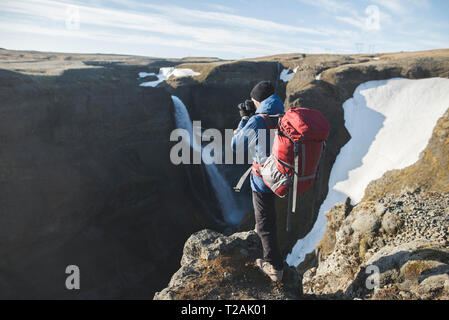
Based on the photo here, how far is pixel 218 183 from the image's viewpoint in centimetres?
3488

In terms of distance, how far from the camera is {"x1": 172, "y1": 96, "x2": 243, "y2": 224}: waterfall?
33594mm

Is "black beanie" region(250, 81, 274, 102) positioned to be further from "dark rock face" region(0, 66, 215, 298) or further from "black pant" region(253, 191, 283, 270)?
"dark rock face" region(0, 66, 215, 298)

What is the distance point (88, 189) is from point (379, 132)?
83.7ft

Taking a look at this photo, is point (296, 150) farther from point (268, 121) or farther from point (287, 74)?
point (287, 74)

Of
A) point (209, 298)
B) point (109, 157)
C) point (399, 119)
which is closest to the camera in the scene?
point (209, 298)

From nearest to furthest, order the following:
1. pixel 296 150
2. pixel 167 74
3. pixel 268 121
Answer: pixel 296 150
pixel 268 121
pixel 167 74

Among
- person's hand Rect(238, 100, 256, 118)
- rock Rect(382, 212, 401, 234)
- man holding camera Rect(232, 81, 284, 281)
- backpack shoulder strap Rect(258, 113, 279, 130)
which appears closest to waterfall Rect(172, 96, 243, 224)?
rock Rect(382, 212, 401, 234)

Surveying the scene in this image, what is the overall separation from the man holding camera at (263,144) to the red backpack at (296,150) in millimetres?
330

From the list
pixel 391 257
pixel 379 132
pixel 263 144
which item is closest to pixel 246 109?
pixel 263 144

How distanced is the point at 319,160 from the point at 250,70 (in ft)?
129

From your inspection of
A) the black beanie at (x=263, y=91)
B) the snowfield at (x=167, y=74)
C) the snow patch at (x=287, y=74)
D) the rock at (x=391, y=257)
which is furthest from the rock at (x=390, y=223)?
the snowfield at (x=167, y=74)
